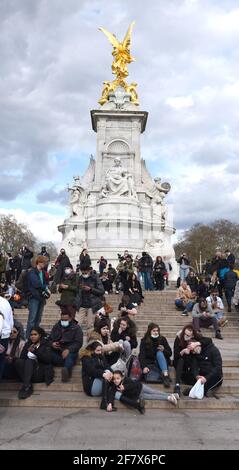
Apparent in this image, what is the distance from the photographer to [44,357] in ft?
21.2

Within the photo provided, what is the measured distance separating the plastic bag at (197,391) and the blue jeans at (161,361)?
1.98ft

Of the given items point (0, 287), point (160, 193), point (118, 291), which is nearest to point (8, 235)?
point (160, 193)

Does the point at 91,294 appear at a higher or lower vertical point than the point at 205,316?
higher

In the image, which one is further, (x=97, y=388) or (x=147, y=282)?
(x=147, y=282)

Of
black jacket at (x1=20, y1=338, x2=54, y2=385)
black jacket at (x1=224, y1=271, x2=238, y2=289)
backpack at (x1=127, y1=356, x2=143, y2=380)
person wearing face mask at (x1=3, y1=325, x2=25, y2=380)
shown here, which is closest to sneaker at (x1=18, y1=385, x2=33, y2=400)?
black jacket at (x1=20, y1=338, x2=54, y2=385)

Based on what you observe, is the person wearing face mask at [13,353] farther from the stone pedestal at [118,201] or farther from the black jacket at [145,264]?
the stone pedestal at [118,201]

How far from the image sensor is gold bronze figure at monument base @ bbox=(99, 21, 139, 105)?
3145 cm

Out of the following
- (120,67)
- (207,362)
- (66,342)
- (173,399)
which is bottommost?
(173,399)

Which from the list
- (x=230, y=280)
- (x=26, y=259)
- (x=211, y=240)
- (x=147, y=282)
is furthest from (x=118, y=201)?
(x=211, y=240)

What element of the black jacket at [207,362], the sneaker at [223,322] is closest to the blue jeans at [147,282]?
the sneaker at [223,322]

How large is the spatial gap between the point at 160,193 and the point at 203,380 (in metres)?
23.9

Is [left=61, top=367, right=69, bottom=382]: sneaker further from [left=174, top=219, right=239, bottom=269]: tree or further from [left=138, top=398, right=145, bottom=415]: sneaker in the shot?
[left=174, top=219, right=239, bottom=269]: tree

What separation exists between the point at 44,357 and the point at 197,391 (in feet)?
7.42

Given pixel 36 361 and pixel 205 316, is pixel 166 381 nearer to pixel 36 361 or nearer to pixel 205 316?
pixel 36 361
